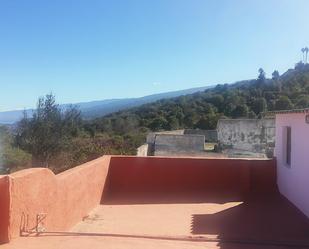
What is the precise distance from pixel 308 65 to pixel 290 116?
1636 inches

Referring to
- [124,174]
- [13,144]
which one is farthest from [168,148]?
[124,174]

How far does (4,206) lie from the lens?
5004 mm

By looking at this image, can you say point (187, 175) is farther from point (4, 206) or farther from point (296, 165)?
point (4, 206)

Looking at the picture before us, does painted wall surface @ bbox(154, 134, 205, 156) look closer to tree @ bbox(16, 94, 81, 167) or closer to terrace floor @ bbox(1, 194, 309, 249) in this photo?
tree @ bbox(16, 94, 81, 167)

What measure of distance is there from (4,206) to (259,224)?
5.61 metres

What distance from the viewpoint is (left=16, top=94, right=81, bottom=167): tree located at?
2220 centimetres

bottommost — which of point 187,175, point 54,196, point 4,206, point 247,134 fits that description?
point 187,175

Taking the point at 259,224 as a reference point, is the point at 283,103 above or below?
above

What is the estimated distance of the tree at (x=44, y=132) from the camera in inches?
874

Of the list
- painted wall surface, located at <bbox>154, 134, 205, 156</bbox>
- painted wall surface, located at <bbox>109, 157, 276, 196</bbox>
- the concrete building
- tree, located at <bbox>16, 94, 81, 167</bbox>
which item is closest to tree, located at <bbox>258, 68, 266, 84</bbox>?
the concrete building

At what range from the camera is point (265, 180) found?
1186cm

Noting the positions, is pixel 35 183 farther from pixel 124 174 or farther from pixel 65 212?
pixel 124 174

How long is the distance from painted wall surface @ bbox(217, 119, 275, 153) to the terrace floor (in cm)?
1812

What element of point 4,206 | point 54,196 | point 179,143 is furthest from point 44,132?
point 4,206
